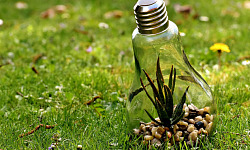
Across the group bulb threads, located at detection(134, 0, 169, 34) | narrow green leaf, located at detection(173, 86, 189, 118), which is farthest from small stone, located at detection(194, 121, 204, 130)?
bulb threads, located at detection(134, 0, 169, 34)

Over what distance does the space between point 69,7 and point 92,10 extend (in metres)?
0.54

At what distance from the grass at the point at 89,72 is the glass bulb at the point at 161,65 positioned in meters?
0.19

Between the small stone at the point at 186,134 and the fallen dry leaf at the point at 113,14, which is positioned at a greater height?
the small stone at the point at 186,134

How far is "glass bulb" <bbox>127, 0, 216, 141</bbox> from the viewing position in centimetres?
181

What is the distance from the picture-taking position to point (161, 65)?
1.95 meters

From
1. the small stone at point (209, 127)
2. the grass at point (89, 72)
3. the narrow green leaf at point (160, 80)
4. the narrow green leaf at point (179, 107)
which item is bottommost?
the grass at point (89, 72)

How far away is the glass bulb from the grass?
0.19 m

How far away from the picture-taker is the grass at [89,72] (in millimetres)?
2092

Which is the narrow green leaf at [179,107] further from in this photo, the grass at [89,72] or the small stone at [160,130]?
the grass at [89,72]

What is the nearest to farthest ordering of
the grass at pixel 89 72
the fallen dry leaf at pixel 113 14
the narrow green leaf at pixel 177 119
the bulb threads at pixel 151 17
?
1. the bulb threads at pixel 151 17
2. the narrow green leaf at pixel 177 119
3. the grass at pixel 89 72
4. the fallen dry leaf at pixel 113 14

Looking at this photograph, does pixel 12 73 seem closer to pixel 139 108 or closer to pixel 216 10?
pixel 139 108

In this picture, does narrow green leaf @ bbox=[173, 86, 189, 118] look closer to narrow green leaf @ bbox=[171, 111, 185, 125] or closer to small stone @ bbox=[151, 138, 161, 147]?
narrow green leaf @ bbox=[171, 111, 185, 125]

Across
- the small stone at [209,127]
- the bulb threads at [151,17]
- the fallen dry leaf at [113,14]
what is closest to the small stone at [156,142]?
the small stone at [209,127]

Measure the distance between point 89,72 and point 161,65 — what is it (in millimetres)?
1410
